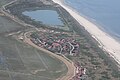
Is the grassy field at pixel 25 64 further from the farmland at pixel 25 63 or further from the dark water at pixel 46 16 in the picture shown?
the dark water at pixel 46 16

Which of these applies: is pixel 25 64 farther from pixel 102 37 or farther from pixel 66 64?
pixel 102 37

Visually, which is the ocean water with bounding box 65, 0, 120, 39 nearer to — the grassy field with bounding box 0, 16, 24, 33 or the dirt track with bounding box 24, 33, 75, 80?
the grassy field with bounding box 0, 16, 24, 33

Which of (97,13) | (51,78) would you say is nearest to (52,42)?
(51,78)

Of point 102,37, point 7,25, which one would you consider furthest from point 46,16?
point 102,37

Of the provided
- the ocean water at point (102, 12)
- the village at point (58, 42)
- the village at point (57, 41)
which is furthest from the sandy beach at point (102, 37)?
the village at point (57, 41)

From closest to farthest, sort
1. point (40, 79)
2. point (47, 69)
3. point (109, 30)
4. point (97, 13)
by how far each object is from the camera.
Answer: point (40, 79) < point (47, 69) < point (109, 30) < point (97, 13)

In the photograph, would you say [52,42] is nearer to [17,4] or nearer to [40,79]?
[40,79]
